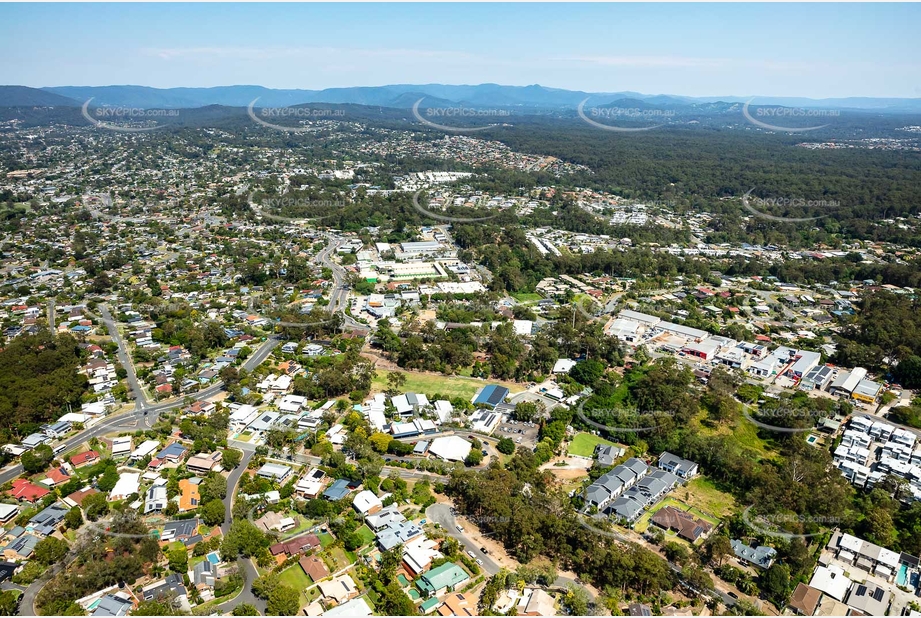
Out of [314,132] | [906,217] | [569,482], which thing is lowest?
[569,482]

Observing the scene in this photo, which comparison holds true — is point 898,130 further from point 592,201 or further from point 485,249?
point 485,249

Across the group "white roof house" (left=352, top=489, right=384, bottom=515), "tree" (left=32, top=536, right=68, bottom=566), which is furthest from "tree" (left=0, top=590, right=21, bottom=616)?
"white roof house" (left=352, top=489, right=384, bottom=515)

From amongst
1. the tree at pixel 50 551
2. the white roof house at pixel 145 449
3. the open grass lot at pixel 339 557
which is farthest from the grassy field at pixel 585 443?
the tree at pixel 50 551

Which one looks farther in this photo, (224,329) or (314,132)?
(314,132)

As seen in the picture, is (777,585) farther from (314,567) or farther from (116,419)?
(116,419)

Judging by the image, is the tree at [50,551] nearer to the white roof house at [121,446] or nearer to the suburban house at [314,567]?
the white roof house at [121,446]

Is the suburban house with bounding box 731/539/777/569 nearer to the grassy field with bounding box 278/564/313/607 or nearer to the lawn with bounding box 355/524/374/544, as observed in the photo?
the lawn with bounding box 355/524/374/544

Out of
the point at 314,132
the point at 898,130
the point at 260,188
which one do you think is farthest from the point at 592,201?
the point at 898,130
